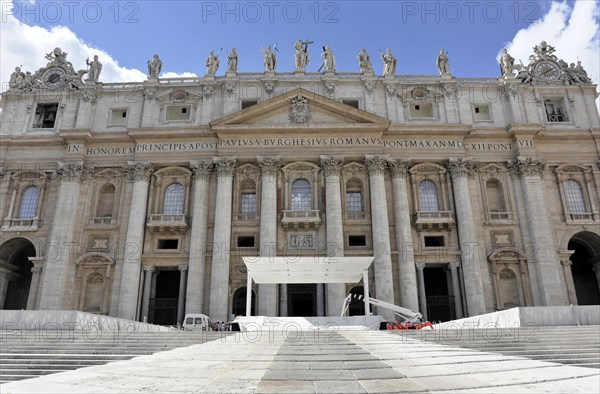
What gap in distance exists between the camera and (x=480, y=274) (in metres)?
31.3

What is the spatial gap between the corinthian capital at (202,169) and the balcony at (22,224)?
12.0 metres

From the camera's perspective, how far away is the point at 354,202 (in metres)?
34.1

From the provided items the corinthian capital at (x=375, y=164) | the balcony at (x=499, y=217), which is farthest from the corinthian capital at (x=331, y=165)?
the balcony at (x=499, y=217)

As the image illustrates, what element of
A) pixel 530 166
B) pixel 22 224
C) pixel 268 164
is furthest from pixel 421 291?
pixel 22 224

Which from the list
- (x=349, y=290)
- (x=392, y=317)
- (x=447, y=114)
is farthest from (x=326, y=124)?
(x=392, y=317)

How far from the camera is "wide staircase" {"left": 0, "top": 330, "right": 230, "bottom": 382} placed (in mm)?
11422

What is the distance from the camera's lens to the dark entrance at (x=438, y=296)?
1277 inches

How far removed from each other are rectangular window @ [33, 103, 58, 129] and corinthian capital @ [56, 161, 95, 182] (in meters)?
5.38

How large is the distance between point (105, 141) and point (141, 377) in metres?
32.2

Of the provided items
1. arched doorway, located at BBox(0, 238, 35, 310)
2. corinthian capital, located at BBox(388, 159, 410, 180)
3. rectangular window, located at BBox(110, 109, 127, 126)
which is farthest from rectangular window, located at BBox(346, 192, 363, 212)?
arched doorway, located at BBox(0, 238, 35, 310)

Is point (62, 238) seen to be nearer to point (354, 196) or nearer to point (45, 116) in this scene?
point (45, 116)

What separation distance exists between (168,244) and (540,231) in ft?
87.7

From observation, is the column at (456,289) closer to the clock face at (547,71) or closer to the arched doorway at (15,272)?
the clock face at (547,71)

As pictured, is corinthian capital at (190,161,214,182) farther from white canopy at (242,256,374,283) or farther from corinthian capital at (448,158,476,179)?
corinthian capital at (448,158,476,179)
